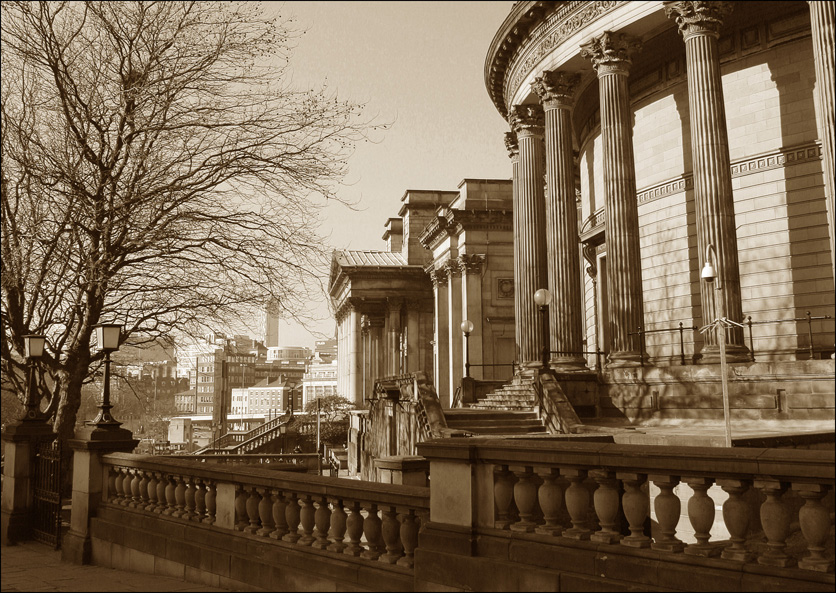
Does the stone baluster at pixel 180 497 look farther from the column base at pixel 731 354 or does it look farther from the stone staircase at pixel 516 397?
the stone staircase at pixel 516 397

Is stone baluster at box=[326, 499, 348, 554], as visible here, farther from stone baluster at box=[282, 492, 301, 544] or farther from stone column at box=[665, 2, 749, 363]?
stone column at box=[665, 2, 749, 363]

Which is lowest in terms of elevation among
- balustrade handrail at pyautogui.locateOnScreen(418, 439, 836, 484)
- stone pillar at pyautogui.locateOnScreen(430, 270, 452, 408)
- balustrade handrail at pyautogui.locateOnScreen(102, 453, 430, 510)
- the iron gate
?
the iron gate

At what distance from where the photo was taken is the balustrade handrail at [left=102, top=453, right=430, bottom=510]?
24.8 ft

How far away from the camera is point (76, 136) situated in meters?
15.7

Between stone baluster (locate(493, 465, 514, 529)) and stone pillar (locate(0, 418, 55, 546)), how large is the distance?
11193 mm

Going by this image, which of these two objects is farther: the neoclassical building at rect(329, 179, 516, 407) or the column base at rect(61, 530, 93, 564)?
the neoclassical building at rect(329, 179, 516, 407)

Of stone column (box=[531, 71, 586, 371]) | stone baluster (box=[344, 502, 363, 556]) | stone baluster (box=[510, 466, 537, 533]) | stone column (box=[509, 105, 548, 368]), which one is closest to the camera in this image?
stone baluster (box=[510, 466, 537, 533])

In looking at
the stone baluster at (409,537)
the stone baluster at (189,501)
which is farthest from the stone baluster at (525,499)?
the stone baluster at (189,501)

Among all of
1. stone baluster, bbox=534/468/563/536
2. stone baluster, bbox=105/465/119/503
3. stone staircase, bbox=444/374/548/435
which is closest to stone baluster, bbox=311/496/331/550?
stone baluster, bbox=534/468/563/536

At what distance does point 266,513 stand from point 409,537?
7.28 ft

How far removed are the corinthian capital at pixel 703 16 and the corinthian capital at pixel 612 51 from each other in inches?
100

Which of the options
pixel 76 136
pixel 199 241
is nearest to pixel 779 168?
pixel 199 241

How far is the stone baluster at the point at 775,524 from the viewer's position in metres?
5.01

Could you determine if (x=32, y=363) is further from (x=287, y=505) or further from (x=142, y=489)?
(x=287, y=505)
